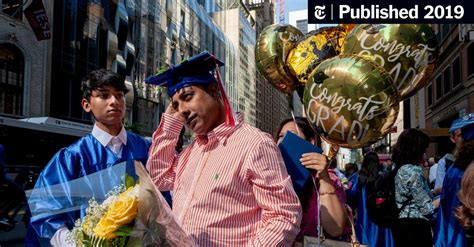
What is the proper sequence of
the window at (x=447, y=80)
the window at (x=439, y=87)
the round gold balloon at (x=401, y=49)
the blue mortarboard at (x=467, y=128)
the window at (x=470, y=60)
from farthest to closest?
the window at (x=439, y=87), the window at (x=447, y=80), the window at (x=470, y=60), the round gold balloon at (x=401, y=49), the blue mortarboard at (x=467, y=128)

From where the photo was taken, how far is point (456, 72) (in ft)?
67.2

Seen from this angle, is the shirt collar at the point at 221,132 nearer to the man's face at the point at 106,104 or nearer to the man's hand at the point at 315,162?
the man's hand at the point at 315,162

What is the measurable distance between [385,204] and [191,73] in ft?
9.35

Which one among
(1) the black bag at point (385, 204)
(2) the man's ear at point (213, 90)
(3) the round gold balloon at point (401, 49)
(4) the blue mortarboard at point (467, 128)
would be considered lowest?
(1) the black bag at point (385, 204)

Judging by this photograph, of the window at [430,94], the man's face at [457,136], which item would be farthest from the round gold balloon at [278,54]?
the window at [430,94]

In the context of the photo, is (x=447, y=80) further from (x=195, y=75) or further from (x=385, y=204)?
(x=195, y=75)

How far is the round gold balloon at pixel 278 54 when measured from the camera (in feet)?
14.6

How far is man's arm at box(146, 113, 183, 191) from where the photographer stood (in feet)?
7.86

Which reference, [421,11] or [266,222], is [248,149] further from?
[421,11]

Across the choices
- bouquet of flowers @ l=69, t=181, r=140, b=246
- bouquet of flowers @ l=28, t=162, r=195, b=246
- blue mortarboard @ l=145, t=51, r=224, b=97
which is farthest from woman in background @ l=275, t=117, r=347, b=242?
bouquet of flowers @ l=69, t=181, r=140, b=246

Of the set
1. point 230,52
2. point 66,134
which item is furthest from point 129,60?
point 230,52

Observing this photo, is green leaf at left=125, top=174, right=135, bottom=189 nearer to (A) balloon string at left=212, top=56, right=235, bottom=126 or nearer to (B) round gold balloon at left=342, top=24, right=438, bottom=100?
(A) balloon string at left=212, top=56, right=235, bottom=126

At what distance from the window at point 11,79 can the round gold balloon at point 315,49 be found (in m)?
24.3

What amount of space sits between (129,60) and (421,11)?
38762 mm
